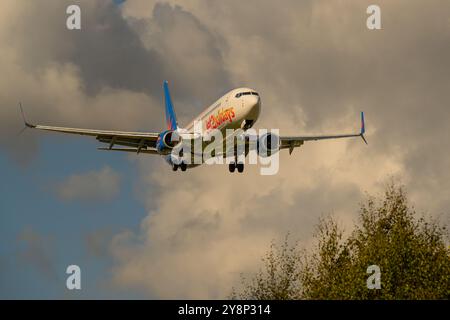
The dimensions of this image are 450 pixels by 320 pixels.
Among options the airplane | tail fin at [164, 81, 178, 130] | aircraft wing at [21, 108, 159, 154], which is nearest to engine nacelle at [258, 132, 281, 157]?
the airplane

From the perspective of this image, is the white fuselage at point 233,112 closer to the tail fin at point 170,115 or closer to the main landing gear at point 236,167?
the main landing gear at point 236,167

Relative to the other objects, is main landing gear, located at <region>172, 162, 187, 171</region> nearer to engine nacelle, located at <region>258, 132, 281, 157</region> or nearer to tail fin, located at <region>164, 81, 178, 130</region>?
engine nacelle, located at <region>258, 132, 281, 157</region>

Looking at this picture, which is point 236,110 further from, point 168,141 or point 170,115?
point 170,115

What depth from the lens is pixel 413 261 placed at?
254 feet

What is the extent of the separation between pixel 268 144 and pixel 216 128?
6.45 m

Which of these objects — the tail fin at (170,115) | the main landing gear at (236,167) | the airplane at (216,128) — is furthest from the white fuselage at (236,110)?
the tail fin at (170,115)

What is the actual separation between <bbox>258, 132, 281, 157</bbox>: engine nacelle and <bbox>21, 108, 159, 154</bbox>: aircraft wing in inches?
→ 357

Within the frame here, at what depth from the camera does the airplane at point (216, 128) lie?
3290 inches

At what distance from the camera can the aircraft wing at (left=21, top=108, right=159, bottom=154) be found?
3482 inches

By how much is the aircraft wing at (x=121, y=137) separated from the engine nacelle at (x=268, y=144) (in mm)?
9076
